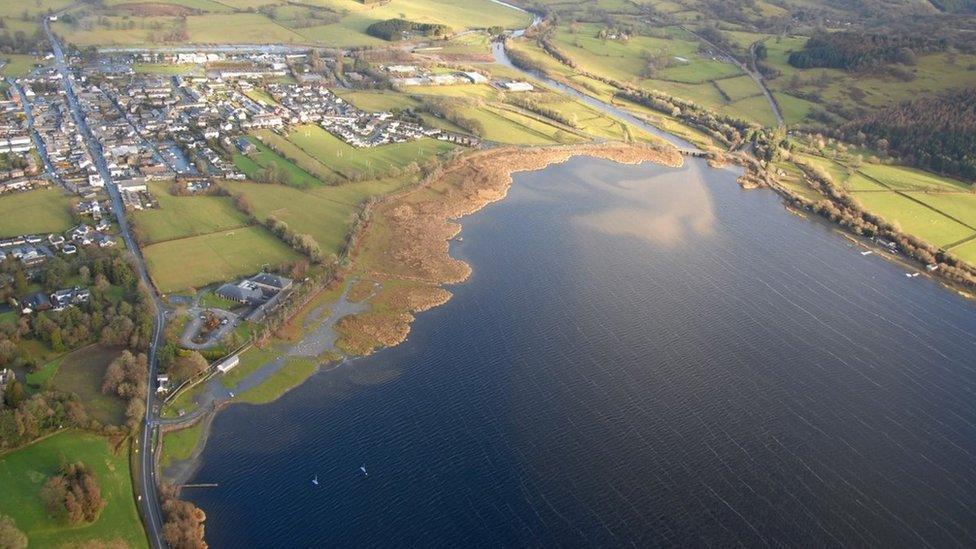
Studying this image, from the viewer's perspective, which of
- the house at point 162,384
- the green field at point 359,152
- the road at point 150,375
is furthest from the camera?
the green field at point 359,152

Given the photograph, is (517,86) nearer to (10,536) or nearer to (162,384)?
(162,384)

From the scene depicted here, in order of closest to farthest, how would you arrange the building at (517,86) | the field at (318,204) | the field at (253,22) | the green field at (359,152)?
the field at (318,204) → the green field at (359,152) → the building at (517,86) → the field at (253,22)

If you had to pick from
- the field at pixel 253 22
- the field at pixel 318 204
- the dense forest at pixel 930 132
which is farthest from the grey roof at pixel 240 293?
the field at pixel 253 22

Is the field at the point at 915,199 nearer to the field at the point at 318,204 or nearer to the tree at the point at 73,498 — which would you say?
the field at the point at 318,204

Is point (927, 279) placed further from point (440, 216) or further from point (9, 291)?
point (9, 291)

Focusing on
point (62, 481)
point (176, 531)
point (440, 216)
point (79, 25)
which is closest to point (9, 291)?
point (62, 481)

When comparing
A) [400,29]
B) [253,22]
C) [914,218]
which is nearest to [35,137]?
[253,22]
